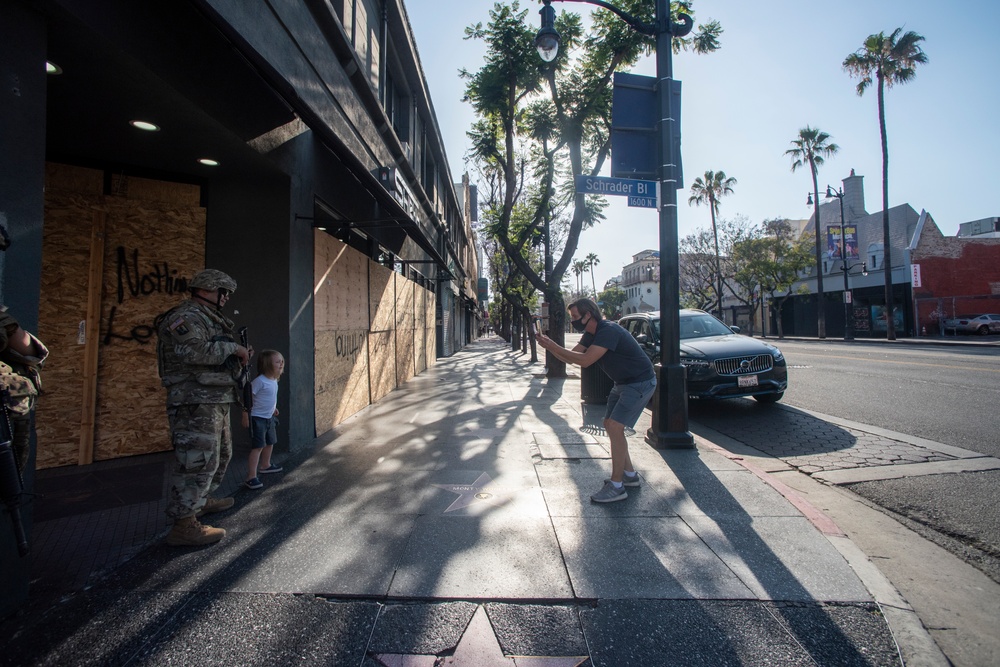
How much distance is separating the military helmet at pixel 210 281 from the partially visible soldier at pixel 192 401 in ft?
0.45

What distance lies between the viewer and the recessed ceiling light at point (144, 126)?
163 inches

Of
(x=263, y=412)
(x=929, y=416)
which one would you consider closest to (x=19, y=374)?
(x=263, y=412)

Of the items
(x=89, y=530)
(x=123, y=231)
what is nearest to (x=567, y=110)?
(x=123, y=231)

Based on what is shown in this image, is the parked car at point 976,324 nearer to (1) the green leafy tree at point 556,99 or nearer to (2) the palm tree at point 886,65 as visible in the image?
(2) the palm tree at point 886,65

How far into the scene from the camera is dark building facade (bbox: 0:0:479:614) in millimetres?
2721

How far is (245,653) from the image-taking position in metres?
2.21

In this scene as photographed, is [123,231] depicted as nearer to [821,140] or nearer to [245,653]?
[245,653]

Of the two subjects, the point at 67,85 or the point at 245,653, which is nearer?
the point at 245,653

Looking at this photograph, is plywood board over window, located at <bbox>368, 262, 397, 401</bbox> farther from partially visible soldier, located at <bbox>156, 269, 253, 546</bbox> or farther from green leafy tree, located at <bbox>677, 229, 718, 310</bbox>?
green leafy tree, located at <bbox>677, 229, 718, 310</bbox>

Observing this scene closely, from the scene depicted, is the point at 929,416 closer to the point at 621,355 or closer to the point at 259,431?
the point at 621,355

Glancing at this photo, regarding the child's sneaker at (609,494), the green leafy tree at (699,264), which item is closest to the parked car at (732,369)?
the child's sneaker at (609,494)

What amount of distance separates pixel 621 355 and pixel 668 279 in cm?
196

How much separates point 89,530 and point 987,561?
242 inches

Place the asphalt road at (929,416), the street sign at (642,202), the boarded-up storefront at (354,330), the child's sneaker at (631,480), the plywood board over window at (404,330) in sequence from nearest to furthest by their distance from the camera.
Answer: the asphalt road at (929,416), the child's sneaker at (631,480), the street sign at (642,202), the boarded-up storefront at (354,330), the plywood board over window at (404,330)
